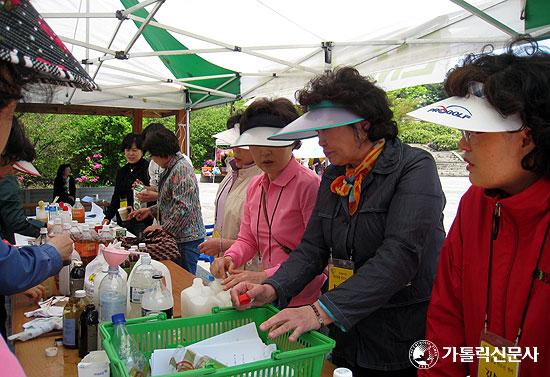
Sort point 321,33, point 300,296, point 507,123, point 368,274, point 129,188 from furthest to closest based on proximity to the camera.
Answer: point 129,188 → point 321,33 → point 300,296 → point 368,274 → point 507,123

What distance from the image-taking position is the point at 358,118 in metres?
1.60

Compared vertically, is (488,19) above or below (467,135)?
above

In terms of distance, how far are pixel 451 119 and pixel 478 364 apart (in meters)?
0.72

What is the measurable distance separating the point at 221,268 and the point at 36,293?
107 centimetres

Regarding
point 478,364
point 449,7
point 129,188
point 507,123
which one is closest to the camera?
point 507,123

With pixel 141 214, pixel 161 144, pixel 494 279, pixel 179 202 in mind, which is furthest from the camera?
pixel 141 214

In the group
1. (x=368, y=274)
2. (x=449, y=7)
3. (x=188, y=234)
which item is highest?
(x=449, y=7)

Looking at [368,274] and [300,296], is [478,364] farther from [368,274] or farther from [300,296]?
[300,296]

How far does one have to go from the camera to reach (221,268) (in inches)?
72.6

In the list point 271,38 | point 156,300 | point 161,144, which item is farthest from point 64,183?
point 156,300

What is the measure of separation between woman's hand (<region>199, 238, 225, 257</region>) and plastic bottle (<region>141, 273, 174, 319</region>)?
34.8 inches

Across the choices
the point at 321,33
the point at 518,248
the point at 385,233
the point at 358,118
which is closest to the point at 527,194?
the point at 518,248

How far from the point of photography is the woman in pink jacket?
2074 mm

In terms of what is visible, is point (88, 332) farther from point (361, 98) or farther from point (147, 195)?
point (147, 195)
